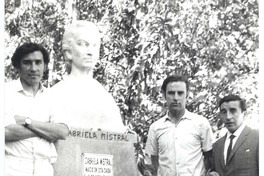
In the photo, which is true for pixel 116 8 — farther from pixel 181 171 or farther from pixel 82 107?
pixel 181 171

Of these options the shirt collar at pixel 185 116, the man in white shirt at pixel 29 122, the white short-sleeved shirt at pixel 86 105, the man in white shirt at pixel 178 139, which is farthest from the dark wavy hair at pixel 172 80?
the man in white shirt at pixel 29 122

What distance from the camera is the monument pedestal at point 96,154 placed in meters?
6.42

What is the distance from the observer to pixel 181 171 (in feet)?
22.3

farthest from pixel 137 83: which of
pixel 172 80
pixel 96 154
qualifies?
pixel 96 154

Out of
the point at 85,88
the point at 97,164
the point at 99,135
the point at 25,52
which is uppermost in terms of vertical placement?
the point at 25,52

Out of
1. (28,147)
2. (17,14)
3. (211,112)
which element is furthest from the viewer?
(211,112)

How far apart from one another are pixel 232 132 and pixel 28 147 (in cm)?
188

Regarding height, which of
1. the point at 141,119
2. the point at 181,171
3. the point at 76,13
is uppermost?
the point at 76,13

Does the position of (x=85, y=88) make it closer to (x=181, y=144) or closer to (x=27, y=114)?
(x=27, y=114)

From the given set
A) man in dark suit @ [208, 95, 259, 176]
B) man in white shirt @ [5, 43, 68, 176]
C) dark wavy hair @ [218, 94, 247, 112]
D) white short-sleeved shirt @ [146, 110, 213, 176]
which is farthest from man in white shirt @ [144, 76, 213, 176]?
man in white shirt @ [5, 43, 68, 176]

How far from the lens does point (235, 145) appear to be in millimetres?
6828

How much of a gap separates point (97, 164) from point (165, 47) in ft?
4.16

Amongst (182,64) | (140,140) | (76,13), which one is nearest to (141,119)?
(140,140)

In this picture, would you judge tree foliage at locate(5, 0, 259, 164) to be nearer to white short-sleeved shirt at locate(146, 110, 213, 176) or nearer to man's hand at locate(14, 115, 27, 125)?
white short-sleeved shirt at locate(146, 110, 213, 176)
